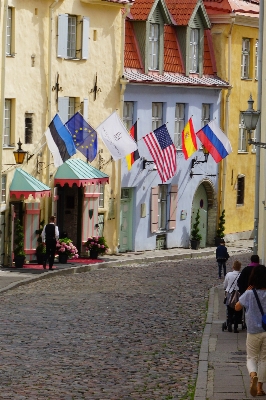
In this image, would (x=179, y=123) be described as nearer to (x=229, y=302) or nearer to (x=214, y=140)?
(x=214, y=140)

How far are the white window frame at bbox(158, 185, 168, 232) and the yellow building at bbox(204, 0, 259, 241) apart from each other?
4.10 m

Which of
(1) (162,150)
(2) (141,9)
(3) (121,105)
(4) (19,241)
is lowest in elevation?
(4) (19,241)

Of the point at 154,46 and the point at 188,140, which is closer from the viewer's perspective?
the point at 188,140

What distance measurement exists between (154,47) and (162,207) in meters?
5.87

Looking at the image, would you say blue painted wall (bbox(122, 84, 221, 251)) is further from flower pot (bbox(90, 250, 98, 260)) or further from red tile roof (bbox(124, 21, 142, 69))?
flower pot (bbox(90, 250, 98, 260))

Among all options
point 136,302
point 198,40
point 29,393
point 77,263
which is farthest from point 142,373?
point 198,40

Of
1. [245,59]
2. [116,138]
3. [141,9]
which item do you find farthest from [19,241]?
[245,59]

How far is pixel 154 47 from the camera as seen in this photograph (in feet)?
158

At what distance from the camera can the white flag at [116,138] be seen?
39531 mm

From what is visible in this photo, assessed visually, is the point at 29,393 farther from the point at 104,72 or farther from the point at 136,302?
the point at 104,72

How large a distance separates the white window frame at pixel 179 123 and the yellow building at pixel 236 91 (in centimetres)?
301

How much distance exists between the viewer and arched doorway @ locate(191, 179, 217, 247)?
171ft

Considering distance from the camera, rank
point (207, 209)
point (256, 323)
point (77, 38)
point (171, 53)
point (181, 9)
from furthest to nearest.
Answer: point (207, 209), point (181, 9), point (171, 53), point (77, 38), point (256, 323)

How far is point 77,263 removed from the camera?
134ft
